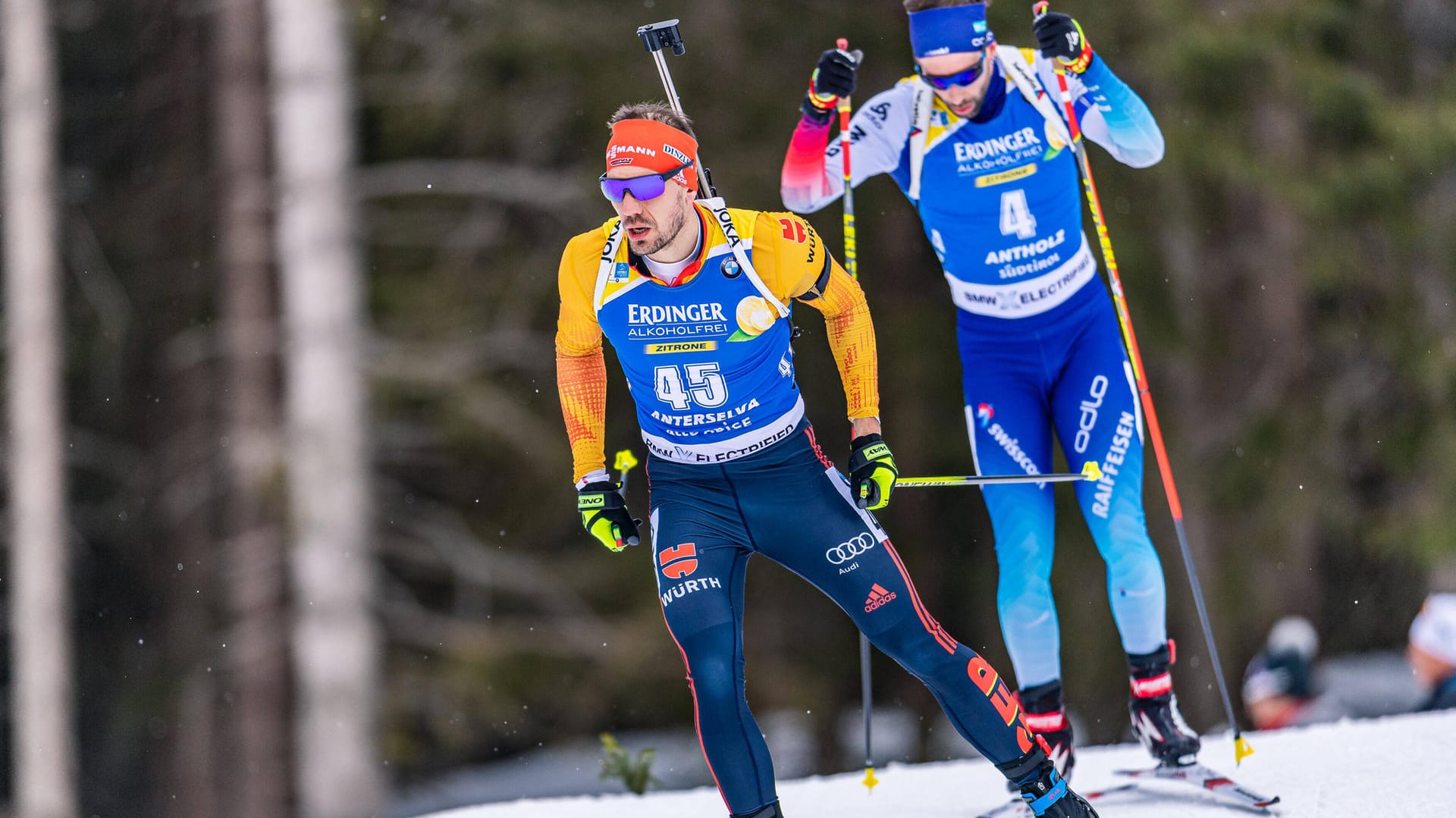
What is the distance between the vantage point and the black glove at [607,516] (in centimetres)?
396

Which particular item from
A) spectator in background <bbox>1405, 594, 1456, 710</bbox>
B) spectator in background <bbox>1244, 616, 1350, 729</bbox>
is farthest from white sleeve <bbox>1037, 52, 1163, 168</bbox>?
spectator in background <bbox>1244, 616, 1350, 729</bbox>

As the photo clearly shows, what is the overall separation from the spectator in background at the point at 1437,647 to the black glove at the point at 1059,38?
4.12 meters

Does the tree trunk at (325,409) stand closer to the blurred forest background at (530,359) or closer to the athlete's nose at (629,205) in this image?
the blurred forest background at (530,359)

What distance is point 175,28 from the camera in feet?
51.0

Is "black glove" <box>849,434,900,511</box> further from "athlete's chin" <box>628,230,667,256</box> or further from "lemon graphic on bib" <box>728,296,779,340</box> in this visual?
"athlete's chin" <box>628,230,667,256</box>

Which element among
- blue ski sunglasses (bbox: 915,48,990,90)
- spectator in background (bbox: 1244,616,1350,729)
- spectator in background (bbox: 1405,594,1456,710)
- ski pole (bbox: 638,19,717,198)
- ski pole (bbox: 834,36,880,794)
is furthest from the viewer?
spectator in background (bbox: 1244,616,1350,729)

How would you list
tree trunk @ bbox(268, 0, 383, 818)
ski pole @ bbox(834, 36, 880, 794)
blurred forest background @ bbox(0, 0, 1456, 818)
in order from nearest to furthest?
1. ski pole @ bbox(834, 36, 880, 794)
2. blurred forest background @ bbox(0, 0, 1456, 818)
3. tree trunk @ bbox(268, 0, 383, 818)

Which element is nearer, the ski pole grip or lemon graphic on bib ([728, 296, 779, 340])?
lemon graphic on bib ([728, 296, 779, 340])

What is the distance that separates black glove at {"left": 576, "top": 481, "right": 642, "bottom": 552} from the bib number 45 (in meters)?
0.35

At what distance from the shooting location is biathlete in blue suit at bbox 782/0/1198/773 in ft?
15.3

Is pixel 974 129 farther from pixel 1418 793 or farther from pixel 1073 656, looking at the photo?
pixel 1073 656

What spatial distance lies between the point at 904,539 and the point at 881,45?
3.66m

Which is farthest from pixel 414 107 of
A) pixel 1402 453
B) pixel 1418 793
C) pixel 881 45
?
pixel 1418 793

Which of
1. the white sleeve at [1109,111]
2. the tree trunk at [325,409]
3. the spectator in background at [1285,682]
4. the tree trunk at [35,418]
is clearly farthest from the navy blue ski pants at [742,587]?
the tree trunk at [35,418]
